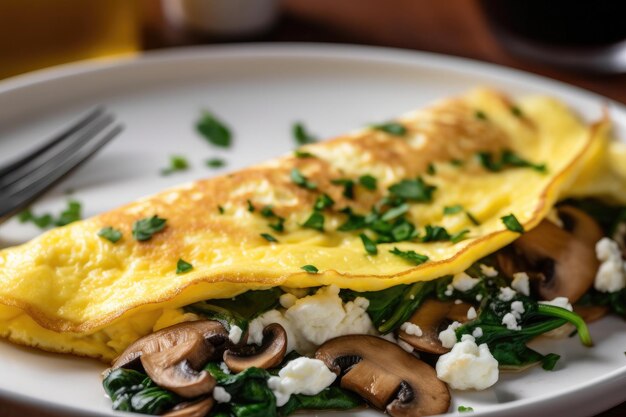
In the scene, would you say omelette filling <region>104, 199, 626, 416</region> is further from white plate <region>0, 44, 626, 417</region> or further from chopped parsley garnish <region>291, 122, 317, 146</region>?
chopped parsley garnish <region>291, 122, 317, 146</region>

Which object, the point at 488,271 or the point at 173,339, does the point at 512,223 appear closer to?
the point at 488,271

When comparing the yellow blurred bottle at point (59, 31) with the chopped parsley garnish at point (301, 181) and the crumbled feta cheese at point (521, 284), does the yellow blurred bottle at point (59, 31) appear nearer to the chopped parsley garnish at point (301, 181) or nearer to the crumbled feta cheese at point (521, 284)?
the chopped parsley garnish at point (301, 181)

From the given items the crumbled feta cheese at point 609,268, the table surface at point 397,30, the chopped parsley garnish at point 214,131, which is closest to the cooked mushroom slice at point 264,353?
the crumbled feta cheese at point 609,268

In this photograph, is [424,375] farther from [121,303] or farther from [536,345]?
[121,303]

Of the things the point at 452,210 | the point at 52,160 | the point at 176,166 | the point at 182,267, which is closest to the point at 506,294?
the point at 452,210

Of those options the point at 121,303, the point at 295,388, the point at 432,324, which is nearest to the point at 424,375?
the point at 432,324

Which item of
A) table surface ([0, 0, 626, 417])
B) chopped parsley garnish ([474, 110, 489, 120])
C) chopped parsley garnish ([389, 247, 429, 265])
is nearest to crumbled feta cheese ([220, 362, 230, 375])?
chopped parsley garnish ([389, 247, 429, 265])
